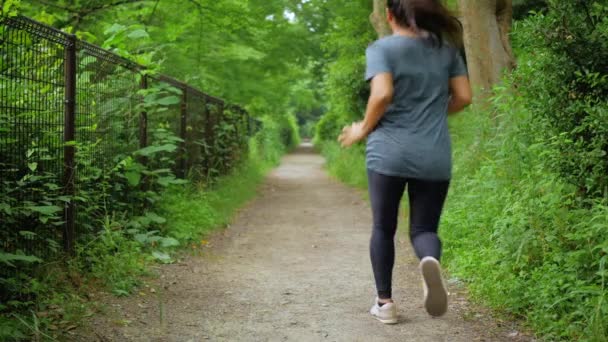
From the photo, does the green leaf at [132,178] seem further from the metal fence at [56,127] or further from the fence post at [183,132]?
the fence post at [183,132]

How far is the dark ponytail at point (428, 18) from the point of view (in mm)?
3471

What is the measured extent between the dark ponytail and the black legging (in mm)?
830

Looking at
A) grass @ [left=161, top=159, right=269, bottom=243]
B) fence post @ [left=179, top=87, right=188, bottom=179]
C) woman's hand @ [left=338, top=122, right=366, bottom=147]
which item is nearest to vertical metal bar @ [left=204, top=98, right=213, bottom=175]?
grass @ [left=161, top=159, right=269, bottom=243]

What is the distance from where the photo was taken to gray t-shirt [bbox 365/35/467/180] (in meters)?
3.41

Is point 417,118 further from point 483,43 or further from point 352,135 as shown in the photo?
point 483,43

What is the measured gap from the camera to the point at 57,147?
4.59 meters

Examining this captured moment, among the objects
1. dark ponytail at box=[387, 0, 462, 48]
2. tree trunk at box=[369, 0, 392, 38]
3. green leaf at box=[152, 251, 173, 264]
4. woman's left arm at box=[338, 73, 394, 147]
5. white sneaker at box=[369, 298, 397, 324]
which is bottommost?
green leaf at box=[152, 251, 173, 264]

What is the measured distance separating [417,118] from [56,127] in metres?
2.78

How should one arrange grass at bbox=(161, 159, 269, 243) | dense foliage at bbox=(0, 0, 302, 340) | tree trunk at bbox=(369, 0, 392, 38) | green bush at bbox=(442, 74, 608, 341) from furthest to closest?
tree trunk at bbox=(369, 0, 392, 38)
grass at bbox=(161, 159, 269, 243)
dense foliage at bbox=(0, 0, 302, 340)
green bush at bbox=(442, 74, 608, 341)

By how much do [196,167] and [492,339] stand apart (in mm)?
6882

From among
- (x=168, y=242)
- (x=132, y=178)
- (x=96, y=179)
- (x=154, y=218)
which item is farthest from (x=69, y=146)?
(x=154, y=218)

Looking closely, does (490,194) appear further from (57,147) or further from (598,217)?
(57,147)

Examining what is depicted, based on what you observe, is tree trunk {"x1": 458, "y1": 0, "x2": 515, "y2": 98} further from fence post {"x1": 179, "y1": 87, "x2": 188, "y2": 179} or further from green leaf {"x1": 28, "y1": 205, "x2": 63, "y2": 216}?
green leaf {"x1": 28, "y1": 205, "x2": 63, "y2": 216}

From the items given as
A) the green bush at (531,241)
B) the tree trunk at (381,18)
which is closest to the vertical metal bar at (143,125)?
the green bush at (531,241)
